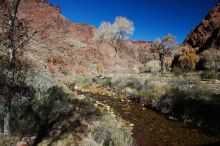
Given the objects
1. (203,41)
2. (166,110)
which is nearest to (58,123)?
(166,110)

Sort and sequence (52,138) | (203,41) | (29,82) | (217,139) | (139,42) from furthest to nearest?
(139,42)
(203,41)
(29,82)
(217,139)
(52,138)

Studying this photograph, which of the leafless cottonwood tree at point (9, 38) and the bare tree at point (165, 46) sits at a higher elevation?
the bare tree at point (165, 46)

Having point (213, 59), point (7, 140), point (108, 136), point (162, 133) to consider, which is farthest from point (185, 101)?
point (213, 59)

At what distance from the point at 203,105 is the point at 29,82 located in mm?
9968

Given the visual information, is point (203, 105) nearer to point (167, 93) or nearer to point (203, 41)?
point (167, 93)

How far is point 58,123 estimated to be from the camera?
976 centimetres

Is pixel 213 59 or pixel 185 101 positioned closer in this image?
pixel 185 101

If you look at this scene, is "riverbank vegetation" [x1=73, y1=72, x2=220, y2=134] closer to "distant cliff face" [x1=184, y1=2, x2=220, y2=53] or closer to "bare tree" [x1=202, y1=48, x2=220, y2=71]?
"bare tree" [x1=202, y1=48, x2=220, y2=71]

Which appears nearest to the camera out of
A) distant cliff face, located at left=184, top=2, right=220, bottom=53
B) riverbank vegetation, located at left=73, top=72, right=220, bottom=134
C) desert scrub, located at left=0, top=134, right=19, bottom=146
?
desert scrub, located at left=0, top=134, right=19, bottom=146

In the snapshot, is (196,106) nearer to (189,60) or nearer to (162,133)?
(162,133)

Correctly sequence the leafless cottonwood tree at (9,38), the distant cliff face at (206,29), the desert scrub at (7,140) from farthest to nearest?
the distant cliff face at (206,29), the leafless cottonwood tree at (9,38), the desert scrub at (7,140)

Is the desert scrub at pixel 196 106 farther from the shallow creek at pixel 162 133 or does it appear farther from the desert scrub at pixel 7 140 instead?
the desert scrub at pixel 7 140

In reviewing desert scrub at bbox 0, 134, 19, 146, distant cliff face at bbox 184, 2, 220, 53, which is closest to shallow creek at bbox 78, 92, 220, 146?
desert scrub at bbox 0, 134, 19, 146

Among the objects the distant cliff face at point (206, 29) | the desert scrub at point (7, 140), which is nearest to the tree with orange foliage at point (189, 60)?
the distant cliff face at point (206, 29)
